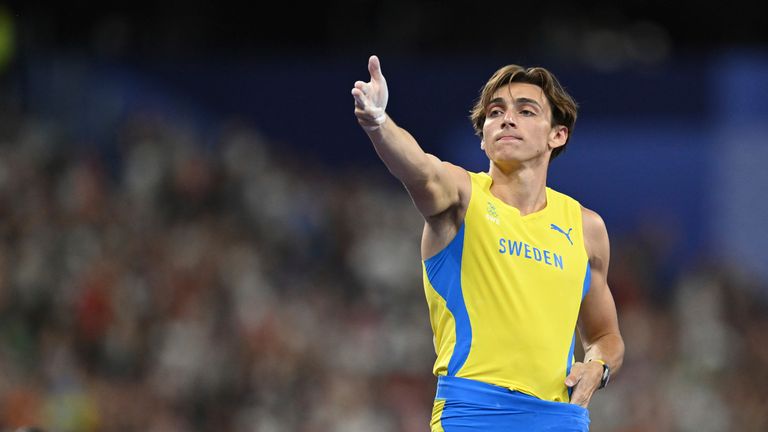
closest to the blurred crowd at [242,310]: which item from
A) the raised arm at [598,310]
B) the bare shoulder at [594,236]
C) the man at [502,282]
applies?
the raised arm at [598,310]

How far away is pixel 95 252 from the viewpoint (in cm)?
1509

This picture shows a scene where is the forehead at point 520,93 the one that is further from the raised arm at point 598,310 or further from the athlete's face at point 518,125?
the raised arm at point 598,310

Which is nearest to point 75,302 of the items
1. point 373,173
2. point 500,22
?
point 373,173

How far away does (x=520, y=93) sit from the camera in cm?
650

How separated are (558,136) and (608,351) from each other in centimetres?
116

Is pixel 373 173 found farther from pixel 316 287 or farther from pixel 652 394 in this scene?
pixel 652 394

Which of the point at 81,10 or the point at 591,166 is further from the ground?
the point at 81,10

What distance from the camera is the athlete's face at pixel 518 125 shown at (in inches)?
252

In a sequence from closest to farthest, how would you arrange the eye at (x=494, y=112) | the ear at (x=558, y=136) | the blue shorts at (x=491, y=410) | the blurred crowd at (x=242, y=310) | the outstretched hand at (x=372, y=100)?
the outstretched hand at (x=372, y=100), the blue shorts at (x=491, y=410), the eye at (x=494, y=112), the ear at (x=558, y=136), the blurred crowd at (x=242, y=310)

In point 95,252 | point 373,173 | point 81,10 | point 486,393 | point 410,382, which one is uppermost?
point 81,10

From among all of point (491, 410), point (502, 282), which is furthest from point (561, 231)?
point (491, 410)

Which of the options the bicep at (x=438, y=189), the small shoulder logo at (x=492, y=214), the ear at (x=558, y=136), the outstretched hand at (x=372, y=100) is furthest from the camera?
the ear at (x=558, y=136)

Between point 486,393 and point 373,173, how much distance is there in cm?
1260

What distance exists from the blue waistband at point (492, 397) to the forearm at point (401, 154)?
101 centimetres
